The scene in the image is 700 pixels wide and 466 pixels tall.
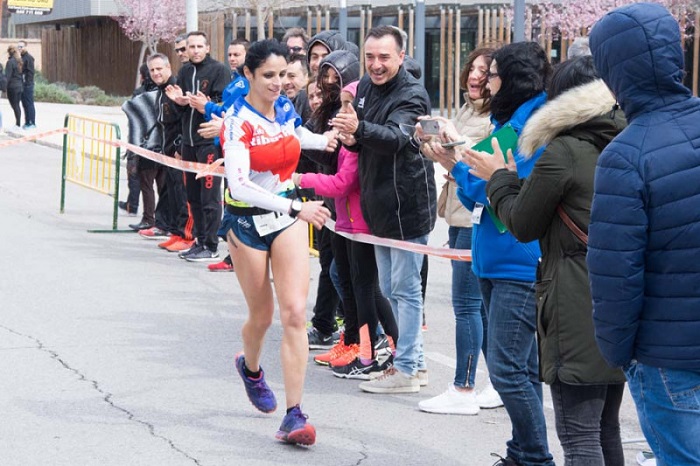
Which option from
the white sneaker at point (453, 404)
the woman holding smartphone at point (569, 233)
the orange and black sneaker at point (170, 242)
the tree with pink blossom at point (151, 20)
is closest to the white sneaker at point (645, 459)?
the white sneaker at point (453, 404)

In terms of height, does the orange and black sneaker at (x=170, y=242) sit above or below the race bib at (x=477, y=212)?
below

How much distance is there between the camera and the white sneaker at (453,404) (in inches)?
257

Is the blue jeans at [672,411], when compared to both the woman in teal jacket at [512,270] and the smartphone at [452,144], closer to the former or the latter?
the woman in teal jacket at [512,270]

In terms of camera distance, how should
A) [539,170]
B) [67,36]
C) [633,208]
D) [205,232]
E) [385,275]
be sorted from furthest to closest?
[67,36] < [205,232] < [385,275] < [539,170] < [633,208]

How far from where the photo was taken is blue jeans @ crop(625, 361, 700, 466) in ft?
11.3

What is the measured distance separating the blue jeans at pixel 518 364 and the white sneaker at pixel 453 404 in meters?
1.44

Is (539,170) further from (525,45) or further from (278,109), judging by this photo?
(278,109)

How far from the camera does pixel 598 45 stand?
3586 millimetres

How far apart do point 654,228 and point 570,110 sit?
86 centimetres

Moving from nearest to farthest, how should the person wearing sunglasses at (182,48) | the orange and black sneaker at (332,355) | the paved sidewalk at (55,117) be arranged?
the orange and black sneaker at (332,355) → the person wearing sunglasses at (182,48) → the paved sidewalk at (55,117)

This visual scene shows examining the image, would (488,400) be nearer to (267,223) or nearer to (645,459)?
(645,459)

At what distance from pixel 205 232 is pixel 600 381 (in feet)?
26.6

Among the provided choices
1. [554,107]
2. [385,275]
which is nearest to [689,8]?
[385,275]

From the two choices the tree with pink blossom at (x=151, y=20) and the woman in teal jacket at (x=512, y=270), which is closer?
the woman in teal jacket at (x=512, y=270)
